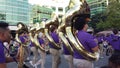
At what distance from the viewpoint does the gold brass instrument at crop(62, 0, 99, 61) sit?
22.3 feet

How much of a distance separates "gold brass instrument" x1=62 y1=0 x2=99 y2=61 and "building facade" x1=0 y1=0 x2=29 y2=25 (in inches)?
2924

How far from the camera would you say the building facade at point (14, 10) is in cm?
8650

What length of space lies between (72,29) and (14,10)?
84.2 metres

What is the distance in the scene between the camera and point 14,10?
91.2 meters

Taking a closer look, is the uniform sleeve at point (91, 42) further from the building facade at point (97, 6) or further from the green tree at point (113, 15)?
the building facade at point (97, 6)

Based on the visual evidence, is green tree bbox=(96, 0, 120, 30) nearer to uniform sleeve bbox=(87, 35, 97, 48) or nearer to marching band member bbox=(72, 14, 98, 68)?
marching band member bbox=(72, 14, 98, 68)

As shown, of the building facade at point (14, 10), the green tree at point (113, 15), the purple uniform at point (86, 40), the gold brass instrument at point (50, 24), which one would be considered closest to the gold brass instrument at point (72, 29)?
the purple uniform at point (86, 40)

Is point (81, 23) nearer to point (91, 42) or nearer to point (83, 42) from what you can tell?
point (83, 42)

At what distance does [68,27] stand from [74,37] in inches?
32.6

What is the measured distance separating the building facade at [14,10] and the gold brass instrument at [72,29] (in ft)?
244

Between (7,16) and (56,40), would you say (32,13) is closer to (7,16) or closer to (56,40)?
(7,16)

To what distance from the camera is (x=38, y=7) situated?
114000 mm

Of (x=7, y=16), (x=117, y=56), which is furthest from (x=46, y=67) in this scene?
(x=7, y=16)

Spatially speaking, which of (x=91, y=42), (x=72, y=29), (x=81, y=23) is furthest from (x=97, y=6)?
(x=91, y=42)
